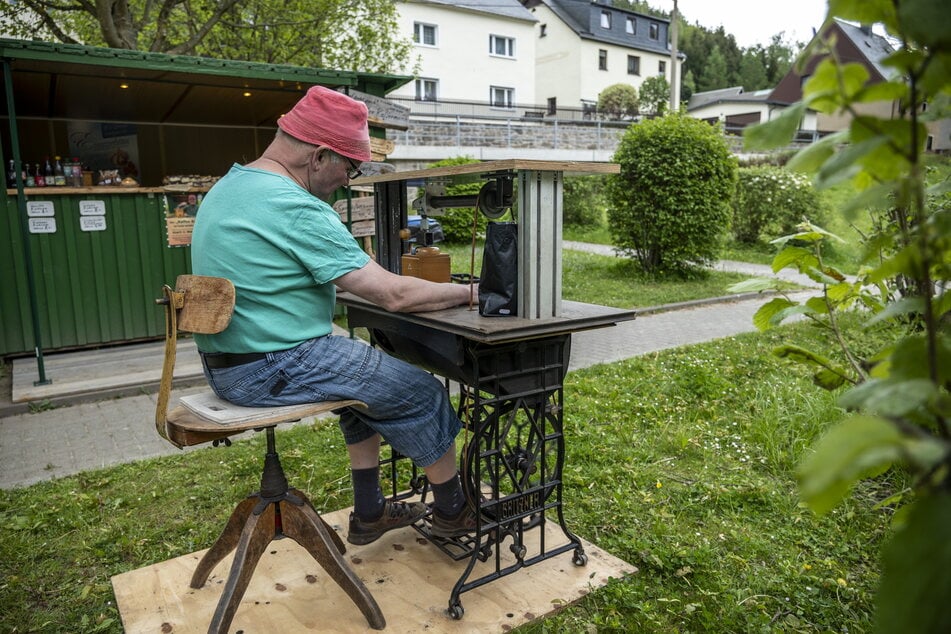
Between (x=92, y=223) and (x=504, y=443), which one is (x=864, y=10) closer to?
(x=504, y=443)

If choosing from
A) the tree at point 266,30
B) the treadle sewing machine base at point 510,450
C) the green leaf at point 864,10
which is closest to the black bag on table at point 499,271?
the treadle sewing machine base at point 510,450

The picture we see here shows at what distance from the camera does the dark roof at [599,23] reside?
4550cm

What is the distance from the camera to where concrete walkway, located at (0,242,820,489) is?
4609mm

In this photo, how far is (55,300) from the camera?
7152mm

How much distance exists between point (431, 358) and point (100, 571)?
1.79m

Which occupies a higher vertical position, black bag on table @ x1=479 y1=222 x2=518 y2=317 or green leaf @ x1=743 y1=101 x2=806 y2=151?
green leaf @ x1=743 y1=101 x2=806 y2=151

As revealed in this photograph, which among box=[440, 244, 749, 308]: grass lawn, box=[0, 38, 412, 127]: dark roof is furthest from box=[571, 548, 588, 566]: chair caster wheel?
box=[440, 244, 749, 308]: grass lawn

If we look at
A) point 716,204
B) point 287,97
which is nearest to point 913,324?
point 287,97

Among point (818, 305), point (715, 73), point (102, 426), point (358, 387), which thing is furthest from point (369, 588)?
point (715, 73)

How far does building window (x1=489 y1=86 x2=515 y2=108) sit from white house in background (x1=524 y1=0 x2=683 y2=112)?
25.1 feet

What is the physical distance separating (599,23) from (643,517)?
4844 cm

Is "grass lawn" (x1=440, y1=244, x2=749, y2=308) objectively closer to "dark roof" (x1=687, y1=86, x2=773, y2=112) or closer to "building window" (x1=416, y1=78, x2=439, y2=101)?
"building window" (x1=416, y1=78, x2=439, y2=101)

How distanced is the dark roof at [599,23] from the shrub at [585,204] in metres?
27.9

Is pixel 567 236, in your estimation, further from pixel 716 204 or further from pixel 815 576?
pixel 815 576
